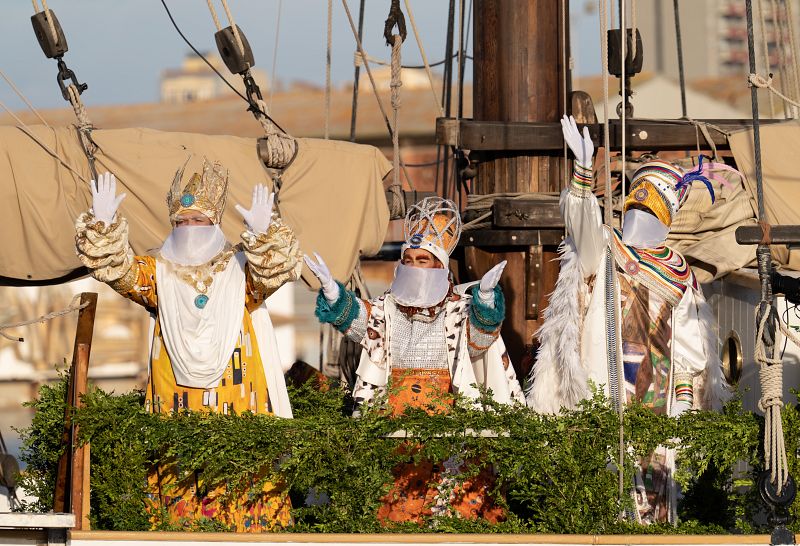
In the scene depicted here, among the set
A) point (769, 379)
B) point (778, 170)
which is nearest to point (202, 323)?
point (769, 379)

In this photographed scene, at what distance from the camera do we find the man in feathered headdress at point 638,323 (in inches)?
204

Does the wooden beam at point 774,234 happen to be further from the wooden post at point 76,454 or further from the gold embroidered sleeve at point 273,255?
the wooden post at point 76,454

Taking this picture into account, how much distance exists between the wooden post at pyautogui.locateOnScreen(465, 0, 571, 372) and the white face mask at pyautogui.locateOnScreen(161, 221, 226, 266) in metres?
1.45

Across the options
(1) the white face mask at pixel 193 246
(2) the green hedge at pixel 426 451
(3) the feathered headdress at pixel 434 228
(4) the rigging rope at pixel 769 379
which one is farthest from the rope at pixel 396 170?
(4) the rigging rope at pixel 769 379

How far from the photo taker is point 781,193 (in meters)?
6.70

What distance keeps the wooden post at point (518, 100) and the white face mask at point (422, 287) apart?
872 mm

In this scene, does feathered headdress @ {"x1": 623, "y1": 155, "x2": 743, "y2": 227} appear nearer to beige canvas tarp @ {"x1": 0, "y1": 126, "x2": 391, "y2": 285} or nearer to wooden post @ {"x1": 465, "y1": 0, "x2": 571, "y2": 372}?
wooden post @ {"x1": 465, "y1": 0, "x2": 571, "y2": 372}

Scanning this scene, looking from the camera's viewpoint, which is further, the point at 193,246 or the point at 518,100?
the point at 518,100

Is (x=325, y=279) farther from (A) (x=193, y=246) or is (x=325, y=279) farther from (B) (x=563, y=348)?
(B) (x=563, y=348)

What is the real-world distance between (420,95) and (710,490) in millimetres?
18948

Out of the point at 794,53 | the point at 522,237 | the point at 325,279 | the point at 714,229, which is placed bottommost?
the point at 325,279

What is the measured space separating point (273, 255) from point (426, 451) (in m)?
0.85

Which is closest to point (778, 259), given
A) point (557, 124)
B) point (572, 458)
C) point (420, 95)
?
point (557, 124)

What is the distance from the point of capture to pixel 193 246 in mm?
5051
